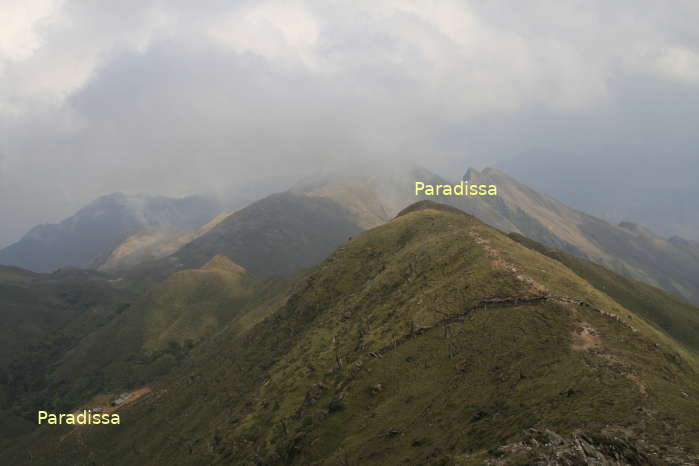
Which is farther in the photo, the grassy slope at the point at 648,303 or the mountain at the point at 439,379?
A: the grassy slope at the point at 648,303

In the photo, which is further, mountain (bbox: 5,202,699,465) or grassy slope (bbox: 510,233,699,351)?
grassy slope (bbox: 510,233,699,351)

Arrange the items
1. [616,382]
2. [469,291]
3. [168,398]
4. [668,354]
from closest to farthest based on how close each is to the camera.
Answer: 1. [616,382]
2. [668,354]
3. [469,291]
4. [168,398]

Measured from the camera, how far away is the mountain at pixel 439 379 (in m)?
43.6

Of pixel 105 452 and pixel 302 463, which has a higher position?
pixel 302 463

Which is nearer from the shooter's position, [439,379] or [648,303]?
[439,379]

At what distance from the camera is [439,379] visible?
220 feet

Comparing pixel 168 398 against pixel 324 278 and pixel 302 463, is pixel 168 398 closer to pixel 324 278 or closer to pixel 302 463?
pixel 324 278

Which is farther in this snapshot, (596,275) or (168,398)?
(596,275)

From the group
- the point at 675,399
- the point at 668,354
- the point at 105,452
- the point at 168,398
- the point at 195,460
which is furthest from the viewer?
the point at 168,398

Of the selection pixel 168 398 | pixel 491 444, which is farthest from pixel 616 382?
pixel 168 398

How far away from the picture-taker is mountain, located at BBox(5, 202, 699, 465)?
43625 millimetres

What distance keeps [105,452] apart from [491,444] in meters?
144

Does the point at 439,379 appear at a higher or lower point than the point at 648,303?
higher

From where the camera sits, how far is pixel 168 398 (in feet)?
517
